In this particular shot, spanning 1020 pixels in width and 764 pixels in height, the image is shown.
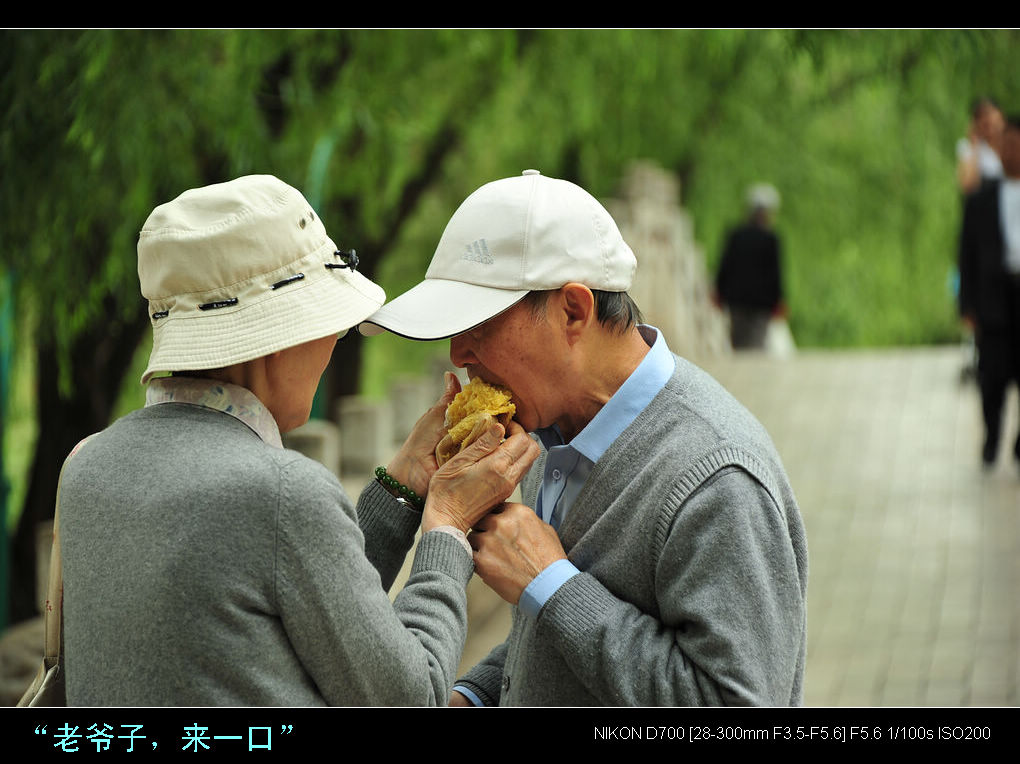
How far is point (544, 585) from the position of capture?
1986 mm

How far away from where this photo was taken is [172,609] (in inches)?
67.3

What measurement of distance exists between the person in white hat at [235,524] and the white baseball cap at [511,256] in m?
0.16

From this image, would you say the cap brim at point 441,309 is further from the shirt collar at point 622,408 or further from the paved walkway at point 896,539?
the paved walkway at point 896,539

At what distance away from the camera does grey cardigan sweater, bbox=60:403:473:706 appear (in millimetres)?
1705

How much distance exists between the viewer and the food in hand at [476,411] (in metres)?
2.12

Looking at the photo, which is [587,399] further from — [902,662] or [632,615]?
[902,662]

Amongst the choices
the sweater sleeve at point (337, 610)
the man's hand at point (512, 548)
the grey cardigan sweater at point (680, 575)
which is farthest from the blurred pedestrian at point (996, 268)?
the sweater sleeve at point (337, 610)

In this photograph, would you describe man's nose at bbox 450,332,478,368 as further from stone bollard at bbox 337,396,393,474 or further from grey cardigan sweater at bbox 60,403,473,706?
stone bollard at bbox 337,396,393,474

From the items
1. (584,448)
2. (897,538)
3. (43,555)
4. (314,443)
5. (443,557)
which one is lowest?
(897,538)

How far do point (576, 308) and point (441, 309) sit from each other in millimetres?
228

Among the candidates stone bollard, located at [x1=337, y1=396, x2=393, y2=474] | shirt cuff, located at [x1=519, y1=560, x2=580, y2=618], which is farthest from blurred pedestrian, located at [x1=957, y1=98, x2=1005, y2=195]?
shirt cuff, located at [x1=519, y1=560, x2=580, y2=618]

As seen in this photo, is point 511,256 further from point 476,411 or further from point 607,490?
point 607,490

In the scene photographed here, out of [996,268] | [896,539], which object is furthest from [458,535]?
[996,268]
